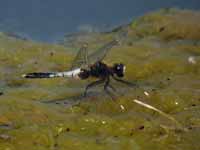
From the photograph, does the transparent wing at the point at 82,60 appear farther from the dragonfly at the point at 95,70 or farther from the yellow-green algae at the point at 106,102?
the yellow-green algae at the point at 106,102

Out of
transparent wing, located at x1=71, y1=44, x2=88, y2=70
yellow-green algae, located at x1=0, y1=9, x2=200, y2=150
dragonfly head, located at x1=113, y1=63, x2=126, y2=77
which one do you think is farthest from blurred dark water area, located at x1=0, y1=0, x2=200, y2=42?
dragonfly head, located at x1=113, y1=63, x2=126, y2=77

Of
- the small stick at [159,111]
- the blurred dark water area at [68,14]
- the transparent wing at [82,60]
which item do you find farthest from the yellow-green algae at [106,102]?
the blurred dark water area at [68,14]

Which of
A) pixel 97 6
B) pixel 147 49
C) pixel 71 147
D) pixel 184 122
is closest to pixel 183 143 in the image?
pixel 184 122

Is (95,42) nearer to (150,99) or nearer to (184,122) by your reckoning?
(150,99)

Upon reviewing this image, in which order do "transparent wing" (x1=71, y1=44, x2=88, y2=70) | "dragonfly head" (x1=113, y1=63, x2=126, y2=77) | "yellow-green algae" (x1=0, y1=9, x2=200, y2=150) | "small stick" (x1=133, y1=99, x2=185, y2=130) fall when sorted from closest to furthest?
"yellow-green algae" (x1=0, y1=9, x2=200, y2=150) < "small stick" (x1=133, y1=99, x2=185, y2=130) < "dragonfly head" (x1=113, y1=63, x2=126, y2=77) < "transparent wing" (x1=71, y1=44, x2=88, y2=70)

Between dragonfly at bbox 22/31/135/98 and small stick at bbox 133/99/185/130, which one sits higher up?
dragonfly at bbox 22/31/135/98

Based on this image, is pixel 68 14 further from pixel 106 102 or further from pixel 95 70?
pixel 106 102

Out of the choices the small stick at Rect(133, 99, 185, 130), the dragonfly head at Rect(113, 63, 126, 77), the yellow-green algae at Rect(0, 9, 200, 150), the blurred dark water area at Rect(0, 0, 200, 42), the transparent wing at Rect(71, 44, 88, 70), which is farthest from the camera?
the blurred dark water area at Rect(0, 0, 200, 42)

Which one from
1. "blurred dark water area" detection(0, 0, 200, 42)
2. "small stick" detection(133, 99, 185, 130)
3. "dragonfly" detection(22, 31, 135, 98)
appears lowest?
"small stick" detection(133, 99, 185, 130)

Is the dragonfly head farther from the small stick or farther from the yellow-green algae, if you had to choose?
the small stick
